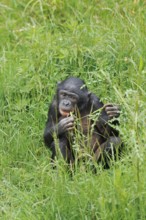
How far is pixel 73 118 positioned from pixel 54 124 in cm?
28

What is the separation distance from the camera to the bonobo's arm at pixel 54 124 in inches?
238

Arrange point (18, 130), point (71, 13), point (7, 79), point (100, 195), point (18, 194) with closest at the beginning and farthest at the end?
point (100, 195) → point (18, 194) → point (18, 130) → point (7, 79) → point (71, 13)

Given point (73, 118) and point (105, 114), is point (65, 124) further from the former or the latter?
point (105, 114)

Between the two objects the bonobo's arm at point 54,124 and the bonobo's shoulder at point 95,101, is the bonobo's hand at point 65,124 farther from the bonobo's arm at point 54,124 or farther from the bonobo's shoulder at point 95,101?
the bonobo's shoulder at point 95,101

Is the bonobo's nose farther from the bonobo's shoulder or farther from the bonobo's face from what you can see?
the bonobo's shoulder

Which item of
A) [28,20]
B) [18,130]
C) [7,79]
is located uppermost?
[28,20]

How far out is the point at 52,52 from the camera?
715 centimetres

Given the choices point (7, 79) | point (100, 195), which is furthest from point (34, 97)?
point (100, 195)

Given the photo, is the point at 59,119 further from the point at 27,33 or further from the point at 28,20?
the point at 28,20

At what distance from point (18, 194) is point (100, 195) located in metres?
0.79

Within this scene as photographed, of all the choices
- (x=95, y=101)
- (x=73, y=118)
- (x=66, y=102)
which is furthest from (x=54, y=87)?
(x=73, y=118)

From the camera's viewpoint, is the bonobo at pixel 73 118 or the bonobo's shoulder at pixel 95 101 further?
the bonobo's shoulder at pixel 95 101

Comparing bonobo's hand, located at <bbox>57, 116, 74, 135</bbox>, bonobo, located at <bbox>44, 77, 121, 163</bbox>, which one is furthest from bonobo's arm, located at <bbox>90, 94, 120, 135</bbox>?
bonobo's hand, located at <bbox>57, 116, 74, 135</bbox>

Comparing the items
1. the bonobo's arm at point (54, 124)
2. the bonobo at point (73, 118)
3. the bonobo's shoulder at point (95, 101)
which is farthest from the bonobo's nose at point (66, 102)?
the bonobo's shoulder at point (95, 101)
